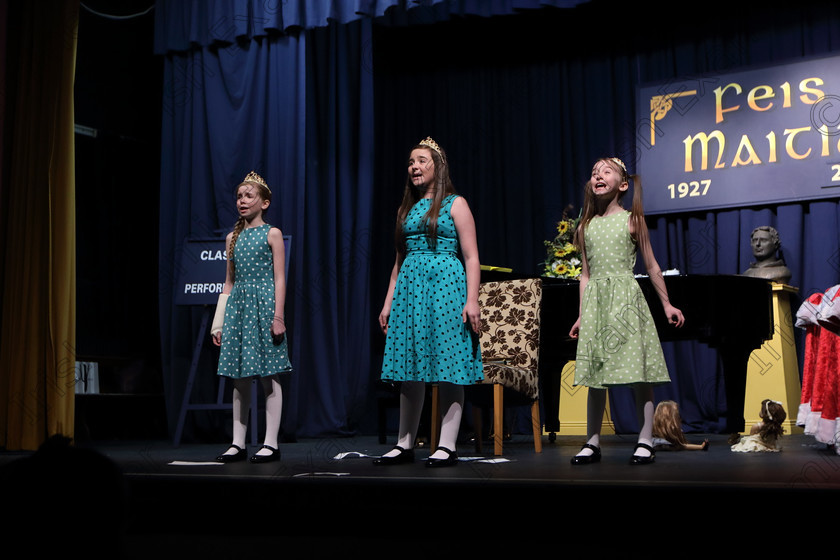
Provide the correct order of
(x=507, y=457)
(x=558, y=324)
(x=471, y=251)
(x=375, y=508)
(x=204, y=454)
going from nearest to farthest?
1. (x=375, y=508)
2. (x=471, y=251)
3. (x=507, y=457)
4. (x=204, y=454)
5. (x=558, y=324)

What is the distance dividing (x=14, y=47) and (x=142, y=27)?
1880mm

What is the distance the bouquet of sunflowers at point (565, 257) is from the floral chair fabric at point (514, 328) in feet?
3.23

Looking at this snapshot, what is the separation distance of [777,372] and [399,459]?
3.53 m

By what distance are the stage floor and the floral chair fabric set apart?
58.6 inches

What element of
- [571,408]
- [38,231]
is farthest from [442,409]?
[571,408]

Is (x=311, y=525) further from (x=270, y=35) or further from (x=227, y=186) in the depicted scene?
(x=270, y=35)

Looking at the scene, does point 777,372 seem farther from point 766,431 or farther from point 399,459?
point 399,459

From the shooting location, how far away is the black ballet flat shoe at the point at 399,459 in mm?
3508

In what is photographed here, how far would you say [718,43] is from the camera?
22.3 feet

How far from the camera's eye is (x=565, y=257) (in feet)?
20.8

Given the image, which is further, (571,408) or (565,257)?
(571,408)

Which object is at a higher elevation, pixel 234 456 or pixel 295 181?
pixel 295 181

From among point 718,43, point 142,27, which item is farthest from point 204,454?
point 718,43

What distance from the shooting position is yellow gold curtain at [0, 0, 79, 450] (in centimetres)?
501
